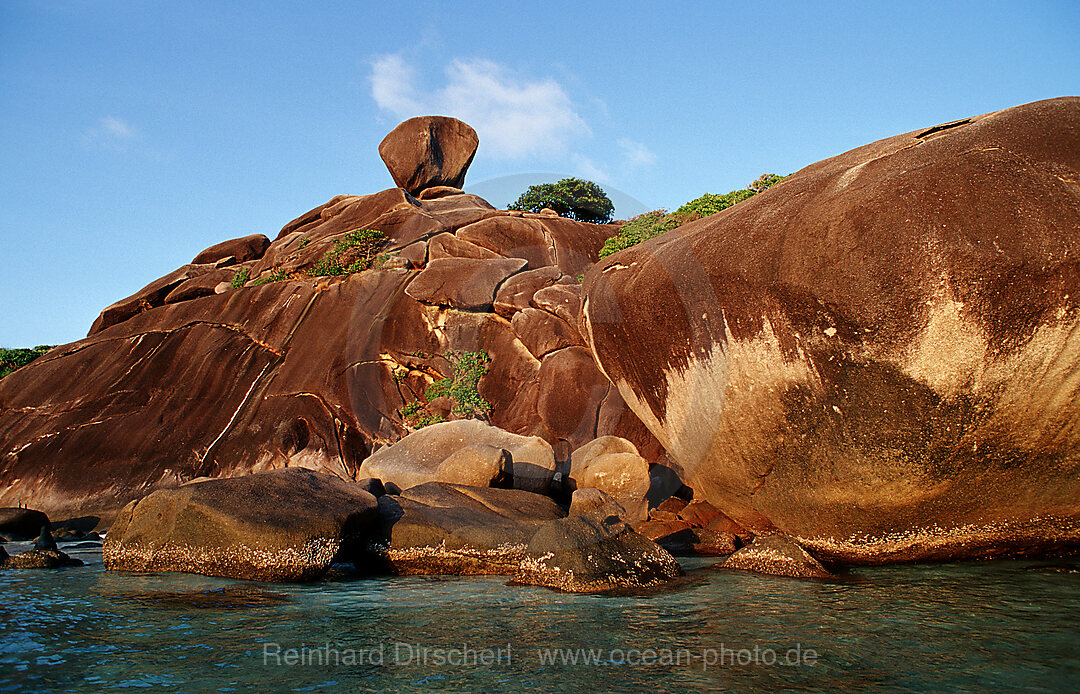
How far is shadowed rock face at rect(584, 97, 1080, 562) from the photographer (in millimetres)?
6777

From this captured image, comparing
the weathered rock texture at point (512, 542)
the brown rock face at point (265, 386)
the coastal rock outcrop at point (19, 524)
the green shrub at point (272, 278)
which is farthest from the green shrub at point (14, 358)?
the weathered rock texture at point (512, 542)

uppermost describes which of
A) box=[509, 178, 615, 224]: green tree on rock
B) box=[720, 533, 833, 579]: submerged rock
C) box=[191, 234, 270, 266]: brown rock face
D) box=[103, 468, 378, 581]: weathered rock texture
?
box=[509, 178, 615, 224]: green tree on rock

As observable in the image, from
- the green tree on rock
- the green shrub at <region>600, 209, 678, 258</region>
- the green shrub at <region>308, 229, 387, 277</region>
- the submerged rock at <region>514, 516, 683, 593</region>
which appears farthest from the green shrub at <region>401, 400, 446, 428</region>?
the green tree on rock

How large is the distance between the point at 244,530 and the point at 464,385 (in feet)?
33.2

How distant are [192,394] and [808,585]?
17040 mm

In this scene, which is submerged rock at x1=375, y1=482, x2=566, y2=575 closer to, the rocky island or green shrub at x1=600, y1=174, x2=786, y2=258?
the rocky island

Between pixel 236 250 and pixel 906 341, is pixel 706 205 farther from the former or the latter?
pixel 236 250

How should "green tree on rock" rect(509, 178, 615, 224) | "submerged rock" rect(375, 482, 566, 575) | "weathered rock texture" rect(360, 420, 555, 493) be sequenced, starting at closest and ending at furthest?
"submerged rock" rect(375, 482, 566, 575) < "weathered rock texture" rect(360, 420, 555, 493) < "green tree on rock" rect(509, 178, 615, 224)

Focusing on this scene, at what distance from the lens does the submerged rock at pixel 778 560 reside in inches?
304

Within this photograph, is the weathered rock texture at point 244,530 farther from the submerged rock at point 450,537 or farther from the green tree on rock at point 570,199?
the green tree on rock at point 570,199

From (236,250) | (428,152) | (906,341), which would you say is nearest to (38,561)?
(906,341)

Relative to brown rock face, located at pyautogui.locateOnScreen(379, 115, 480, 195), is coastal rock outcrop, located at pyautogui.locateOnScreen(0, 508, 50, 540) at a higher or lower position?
lower

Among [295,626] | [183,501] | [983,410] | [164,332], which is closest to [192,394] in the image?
[164,332]

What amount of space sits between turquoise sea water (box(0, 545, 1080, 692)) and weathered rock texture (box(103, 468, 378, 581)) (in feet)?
1.63
